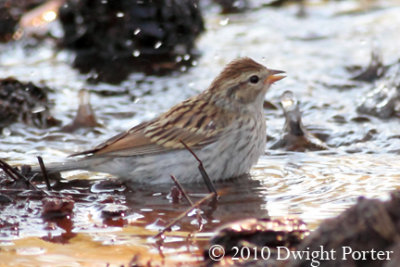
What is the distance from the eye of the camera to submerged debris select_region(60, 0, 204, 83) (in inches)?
437

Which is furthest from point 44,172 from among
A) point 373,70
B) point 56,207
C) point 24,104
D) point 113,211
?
point 373,70

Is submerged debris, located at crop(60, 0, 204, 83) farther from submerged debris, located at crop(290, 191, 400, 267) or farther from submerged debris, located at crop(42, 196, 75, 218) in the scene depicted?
submerged debris, located at crop(290, 191, 400, 267)

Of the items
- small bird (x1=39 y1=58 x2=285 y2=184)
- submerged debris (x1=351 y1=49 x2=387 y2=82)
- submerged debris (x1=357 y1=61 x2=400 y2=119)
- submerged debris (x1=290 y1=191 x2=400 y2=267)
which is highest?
submerged debris (x1=351 y1=49 x2=387 y2=82)

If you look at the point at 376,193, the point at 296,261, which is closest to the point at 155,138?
the point at 376,193

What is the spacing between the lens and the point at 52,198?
5480 mm

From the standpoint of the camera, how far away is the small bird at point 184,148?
6453mm

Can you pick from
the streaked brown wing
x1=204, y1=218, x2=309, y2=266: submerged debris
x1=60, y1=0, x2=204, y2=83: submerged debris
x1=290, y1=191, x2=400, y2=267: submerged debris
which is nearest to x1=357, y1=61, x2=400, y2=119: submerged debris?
the streaked brown wing

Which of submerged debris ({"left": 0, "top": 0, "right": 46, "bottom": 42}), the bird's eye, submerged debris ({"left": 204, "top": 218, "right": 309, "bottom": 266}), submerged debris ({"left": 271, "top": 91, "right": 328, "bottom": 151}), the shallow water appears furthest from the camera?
submerged debris ({"left": 0, "top": 0, "right": 46, "bottom": 42})

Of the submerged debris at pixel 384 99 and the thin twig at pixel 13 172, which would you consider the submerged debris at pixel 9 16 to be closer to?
the submerged debris at pixel 384 99

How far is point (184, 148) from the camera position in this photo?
21.2ft

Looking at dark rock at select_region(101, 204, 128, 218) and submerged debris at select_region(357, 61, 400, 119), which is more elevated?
submerged debris at select_region(357, 61, 400, 119)

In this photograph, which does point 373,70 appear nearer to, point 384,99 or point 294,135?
point 384,99

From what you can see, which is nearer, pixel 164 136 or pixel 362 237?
pixel 362 237

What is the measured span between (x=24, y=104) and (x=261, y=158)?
2.79 m
